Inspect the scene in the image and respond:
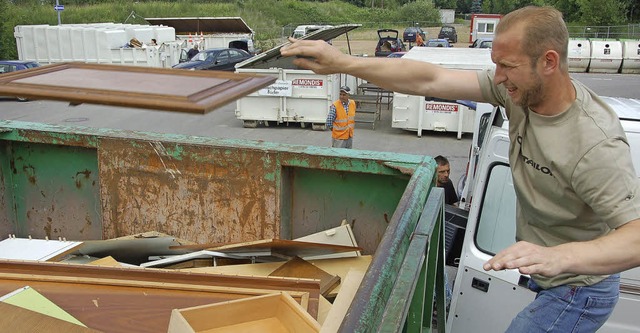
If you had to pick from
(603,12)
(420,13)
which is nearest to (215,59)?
(603,12)

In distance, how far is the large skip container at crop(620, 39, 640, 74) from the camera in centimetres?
2608

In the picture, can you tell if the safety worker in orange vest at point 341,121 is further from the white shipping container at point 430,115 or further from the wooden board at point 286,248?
the wooden board at point 286,248

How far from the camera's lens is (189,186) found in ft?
11.6

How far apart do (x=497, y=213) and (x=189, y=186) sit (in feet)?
6.66

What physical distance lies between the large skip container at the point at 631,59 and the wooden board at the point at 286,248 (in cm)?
2733

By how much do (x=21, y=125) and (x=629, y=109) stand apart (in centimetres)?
412

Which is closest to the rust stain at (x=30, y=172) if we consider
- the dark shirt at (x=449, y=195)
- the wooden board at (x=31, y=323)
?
the wooden board at (x=31, y=323)

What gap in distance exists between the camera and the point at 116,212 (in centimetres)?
367

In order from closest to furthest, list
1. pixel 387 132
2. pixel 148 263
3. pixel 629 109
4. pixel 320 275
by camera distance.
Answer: pixel 320 275 < pixel 148 263 < pixel 629 109 < pixel 387 132

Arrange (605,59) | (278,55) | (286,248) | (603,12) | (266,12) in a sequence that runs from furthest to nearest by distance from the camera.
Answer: (266,12) → (603,12) → (605,59) → (278,55) → (286,248)

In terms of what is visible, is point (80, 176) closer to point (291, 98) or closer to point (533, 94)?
point (533, 94)

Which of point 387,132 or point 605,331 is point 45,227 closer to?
point 605,331

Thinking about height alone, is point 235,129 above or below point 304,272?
below

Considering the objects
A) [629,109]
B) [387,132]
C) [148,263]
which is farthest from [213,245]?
[387,132]
